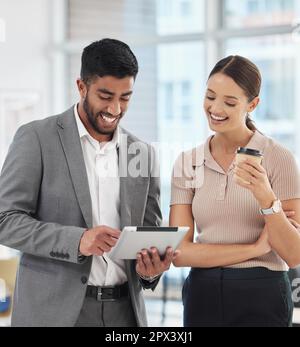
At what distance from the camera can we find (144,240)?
5.83 ft

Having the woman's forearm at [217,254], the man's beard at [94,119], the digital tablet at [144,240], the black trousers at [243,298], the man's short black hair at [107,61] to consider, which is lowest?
the black trousers at [243,298]

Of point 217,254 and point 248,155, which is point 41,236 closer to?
point 217,254

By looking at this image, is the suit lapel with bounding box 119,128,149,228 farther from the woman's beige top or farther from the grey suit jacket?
the woman's beige top

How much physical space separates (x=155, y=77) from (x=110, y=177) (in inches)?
180

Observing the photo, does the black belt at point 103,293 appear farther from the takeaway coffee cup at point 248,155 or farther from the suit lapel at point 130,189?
the takeaway coffee cup at point 248,155

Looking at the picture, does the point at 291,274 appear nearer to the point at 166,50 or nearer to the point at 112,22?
the point at 166,50

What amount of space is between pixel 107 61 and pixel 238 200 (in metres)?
0.58

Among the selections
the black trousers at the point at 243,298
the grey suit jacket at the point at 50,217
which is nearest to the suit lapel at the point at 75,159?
the grey suit jacket at the point at 50,217

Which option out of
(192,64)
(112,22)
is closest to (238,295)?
(192,64)

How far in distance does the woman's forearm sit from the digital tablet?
0.12 meters

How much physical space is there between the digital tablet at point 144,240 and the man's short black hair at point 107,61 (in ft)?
1.69

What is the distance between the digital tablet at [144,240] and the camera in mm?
1721

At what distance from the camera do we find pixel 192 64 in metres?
6.27

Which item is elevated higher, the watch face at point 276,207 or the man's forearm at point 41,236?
the watch face at point 276,207
